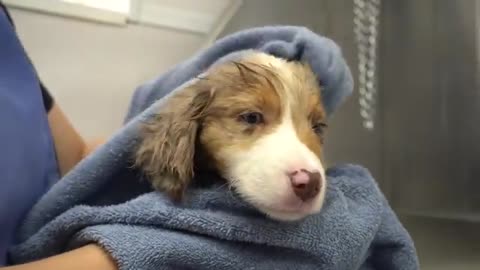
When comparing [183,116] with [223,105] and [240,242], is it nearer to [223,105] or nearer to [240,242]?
[223,105]

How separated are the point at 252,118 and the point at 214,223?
129 mm

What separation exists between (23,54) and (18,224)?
0.73 ft

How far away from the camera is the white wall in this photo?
94 cm

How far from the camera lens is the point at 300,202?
1.93 ft

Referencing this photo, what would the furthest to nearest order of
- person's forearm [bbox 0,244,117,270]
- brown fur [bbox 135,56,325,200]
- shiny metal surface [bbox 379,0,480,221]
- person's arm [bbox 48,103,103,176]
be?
shiny metal surface [bbox 379,0,480,221]
person's arm [bbox 48,103,103,176]
brown fur [bbox 135,56,325,200]
person's forearm [bbox 0,244,117,270]

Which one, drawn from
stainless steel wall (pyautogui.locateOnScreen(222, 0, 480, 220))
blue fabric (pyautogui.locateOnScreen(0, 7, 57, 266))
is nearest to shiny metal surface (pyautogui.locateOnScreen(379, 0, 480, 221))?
stainless steel wall (pyautogui.locateOnScreen(222, 0, 480, 220))

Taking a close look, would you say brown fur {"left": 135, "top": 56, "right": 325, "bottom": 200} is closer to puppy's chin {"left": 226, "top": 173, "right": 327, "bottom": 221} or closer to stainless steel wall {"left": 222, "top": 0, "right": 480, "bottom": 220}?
puppy's chin {"left": 226, "top": 173, "right": 327, "bottom": 221}

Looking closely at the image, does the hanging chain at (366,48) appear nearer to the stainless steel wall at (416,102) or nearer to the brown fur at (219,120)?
the stainless steel wall at (416,102)

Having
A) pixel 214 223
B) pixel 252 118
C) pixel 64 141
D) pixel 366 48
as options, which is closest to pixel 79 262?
pixel 214 223

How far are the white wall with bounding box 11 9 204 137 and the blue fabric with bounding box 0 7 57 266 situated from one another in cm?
13

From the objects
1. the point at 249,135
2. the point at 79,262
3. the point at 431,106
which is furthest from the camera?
the point at 431,106

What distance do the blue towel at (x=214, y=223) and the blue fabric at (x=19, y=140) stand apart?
0.03m

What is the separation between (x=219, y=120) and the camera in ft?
2.27

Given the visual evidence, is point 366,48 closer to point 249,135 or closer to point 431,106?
point 431,106
